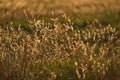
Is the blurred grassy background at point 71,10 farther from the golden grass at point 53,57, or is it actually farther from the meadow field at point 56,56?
the golden grass at point 53,57

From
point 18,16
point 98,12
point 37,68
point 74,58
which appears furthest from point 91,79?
point 18,16

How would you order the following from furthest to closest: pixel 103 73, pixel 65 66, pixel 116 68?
pixel 65 66 → pixel 116 68 → pixel 103 73

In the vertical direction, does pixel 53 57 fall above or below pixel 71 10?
above

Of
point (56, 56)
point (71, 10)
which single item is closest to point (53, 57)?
point (56, 56)

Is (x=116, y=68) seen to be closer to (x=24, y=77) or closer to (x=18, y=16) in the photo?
Result: (x=24, y=77)

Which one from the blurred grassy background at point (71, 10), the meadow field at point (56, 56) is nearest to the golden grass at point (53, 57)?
the meadow field at point (56, 56)

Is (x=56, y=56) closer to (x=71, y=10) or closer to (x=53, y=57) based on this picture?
(x=53, y=57)

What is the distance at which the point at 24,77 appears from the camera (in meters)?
5.77

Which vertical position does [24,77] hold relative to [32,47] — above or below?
below

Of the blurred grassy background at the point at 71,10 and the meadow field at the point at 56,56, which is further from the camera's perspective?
the blurred grassy background at the point at 71,10

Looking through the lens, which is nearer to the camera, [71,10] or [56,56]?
[56,56]

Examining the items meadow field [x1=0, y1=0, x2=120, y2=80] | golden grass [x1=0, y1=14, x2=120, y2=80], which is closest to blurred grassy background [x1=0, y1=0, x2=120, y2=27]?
→ meadow field [x1=0, y1=0, x2=120, y2=80]

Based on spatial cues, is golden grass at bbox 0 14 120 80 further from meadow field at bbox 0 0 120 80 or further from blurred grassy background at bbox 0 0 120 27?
blurred grassy background at bbox 0 0 120 27

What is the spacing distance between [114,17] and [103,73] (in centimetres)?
433
